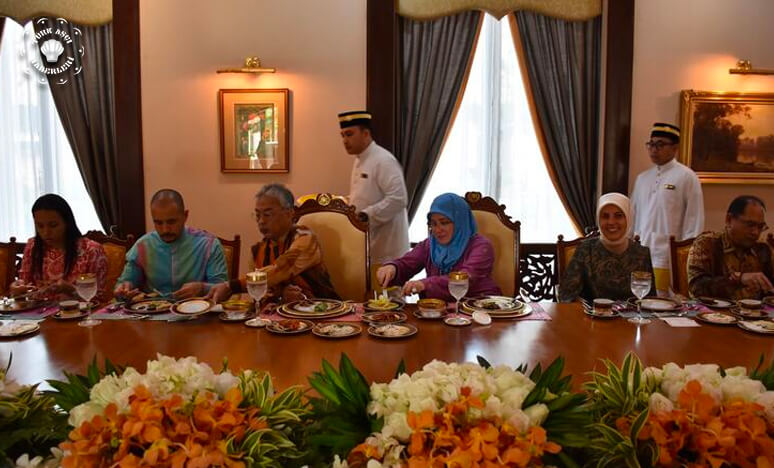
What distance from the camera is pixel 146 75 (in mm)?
4781

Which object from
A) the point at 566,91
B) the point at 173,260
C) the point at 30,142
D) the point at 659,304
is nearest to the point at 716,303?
the point at 659,304

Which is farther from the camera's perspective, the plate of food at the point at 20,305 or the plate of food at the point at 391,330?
the plate of food at the point at 20,305

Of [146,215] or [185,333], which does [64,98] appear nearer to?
[146,215]

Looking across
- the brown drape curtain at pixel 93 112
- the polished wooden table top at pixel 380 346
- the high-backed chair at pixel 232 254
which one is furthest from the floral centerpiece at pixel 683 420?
the brown drape curtain at pixel 93 112

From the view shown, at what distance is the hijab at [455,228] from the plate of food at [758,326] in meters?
1.26

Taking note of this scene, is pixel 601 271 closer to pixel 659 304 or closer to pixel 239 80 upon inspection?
pixel 659 304

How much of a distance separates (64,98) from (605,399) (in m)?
5.10

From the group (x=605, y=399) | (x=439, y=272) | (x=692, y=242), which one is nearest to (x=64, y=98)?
(x=439, y=272)

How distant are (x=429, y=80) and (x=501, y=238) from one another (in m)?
2.06

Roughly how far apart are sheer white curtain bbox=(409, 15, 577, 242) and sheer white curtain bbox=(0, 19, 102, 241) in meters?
2.92

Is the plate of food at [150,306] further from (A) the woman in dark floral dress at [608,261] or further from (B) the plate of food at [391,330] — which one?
(A) the woman in dark floral dress at [608,261]

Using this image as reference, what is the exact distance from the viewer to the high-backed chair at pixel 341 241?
3152mm

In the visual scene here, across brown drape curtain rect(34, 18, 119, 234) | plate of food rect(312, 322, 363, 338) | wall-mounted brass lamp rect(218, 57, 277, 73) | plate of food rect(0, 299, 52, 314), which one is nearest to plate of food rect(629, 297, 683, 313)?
plate of food rect(312, 322, 363, 338)

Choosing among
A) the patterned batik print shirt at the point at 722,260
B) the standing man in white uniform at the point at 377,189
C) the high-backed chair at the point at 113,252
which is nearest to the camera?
the patterned batik print shirt at the point at 722,260
